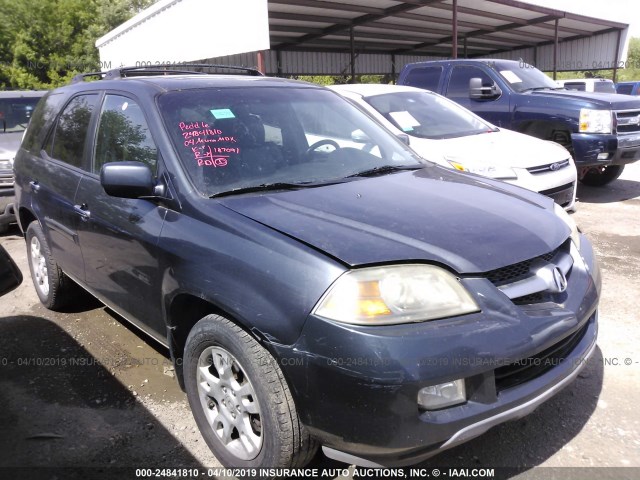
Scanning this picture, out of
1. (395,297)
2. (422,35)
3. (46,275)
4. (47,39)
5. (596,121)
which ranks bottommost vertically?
(46,275)

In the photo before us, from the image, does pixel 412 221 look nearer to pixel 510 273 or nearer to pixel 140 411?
pixel 510 273

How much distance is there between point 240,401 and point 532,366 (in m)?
1.22

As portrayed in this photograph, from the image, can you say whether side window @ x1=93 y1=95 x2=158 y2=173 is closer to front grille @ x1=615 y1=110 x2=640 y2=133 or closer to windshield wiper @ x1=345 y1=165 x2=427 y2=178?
windshield wiper @ x1=345 y1=165 x2=427 y2=178

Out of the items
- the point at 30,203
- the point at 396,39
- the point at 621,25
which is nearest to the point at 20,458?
the point at 30,203

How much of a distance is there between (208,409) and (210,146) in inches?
51.1

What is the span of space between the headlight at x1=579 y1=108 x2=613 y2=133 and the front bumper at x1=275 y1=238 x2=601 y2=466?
19.7ft

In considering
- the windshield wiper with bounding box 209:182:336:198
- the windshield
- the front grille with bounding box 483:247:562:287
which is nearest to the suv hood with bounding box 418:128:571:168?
the windshield wiper with bounding box 209:182:336:198

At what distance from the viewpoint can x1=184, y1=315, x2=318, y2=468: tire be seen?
6.86ft

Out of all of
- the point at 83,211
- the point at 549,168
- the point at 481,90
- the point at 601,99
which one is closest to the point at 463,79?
the point at 481,90

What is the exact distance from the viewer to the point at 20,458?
265 centimetres

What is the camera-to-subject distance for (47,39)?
108ft

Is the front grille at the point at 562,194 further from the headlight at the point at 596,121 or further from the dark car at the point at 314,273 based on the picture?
the dark car at the point at 314,273

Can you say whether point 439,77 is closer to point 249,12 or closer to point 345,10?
point 249,12

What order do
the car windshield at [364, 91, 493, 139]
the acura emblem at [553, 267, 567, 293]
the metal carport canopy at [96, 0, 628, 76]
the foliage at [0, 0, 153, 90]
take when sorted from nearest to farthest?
the acura emblem at [553, 267, 567, 293] → the car windshield at [364, 91, 493, 139] → the metal carport canopy at [96, 0, 628, 76] → the foliage at [0, 0, 153, 90]
